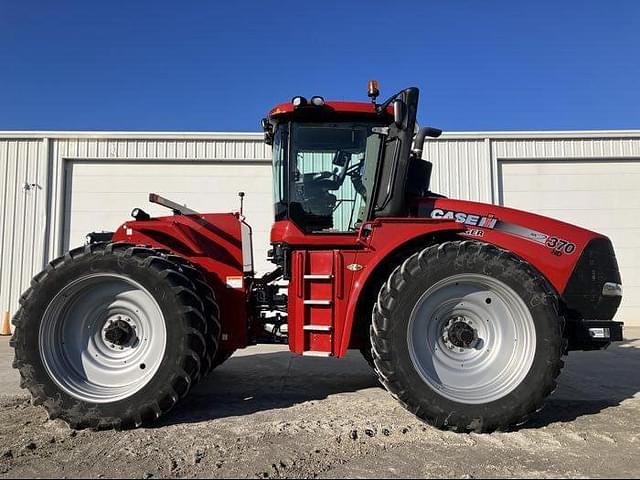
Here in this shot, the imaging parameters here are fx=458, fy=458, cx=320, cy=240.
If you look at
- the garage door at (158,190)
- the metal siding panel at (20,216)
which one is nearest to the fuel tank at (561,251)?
the garage door at (158,190)

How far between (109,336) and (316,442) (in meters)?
1.85

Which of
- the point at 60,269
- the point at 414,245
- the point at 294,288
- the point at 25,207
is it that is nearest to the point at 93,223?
the point at 25,207

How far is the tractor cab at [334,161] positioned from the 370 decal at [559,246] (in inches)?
50.2

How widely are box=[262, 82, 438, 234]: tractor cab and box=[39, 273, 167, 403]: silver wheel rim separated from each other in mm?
1512

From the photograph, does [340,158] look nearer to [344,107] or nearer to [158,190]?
[344,107]

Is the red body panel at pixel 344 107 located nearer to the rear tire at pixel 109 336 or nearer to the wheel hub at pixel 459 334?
the rear tire at pixel 109 336

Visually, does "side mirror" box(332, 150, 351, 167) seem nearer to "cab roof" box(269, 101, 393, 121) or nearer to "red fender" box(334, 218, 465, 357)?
"cab roof" box(269, 101, 393, 121)

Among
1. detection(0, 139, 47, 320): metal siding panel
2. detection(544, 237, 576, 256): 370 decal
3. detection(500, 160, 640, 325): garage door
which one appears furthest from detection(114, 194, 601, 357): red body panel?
detection(0, 139, 47, 320): metal siding panel

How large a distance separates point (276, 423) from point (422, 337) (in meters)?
1.36

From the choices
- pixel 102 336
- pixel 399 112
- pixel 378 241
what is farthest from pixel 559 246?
pixel 102 336

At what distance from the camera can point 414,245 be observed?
4016mm

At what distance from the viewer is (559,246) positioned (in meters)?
3.94

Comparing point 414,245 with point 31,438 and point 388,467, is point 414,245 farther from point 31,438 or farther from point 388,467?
point 31,438

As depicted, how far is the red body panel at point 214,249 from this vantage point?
4086 mm
